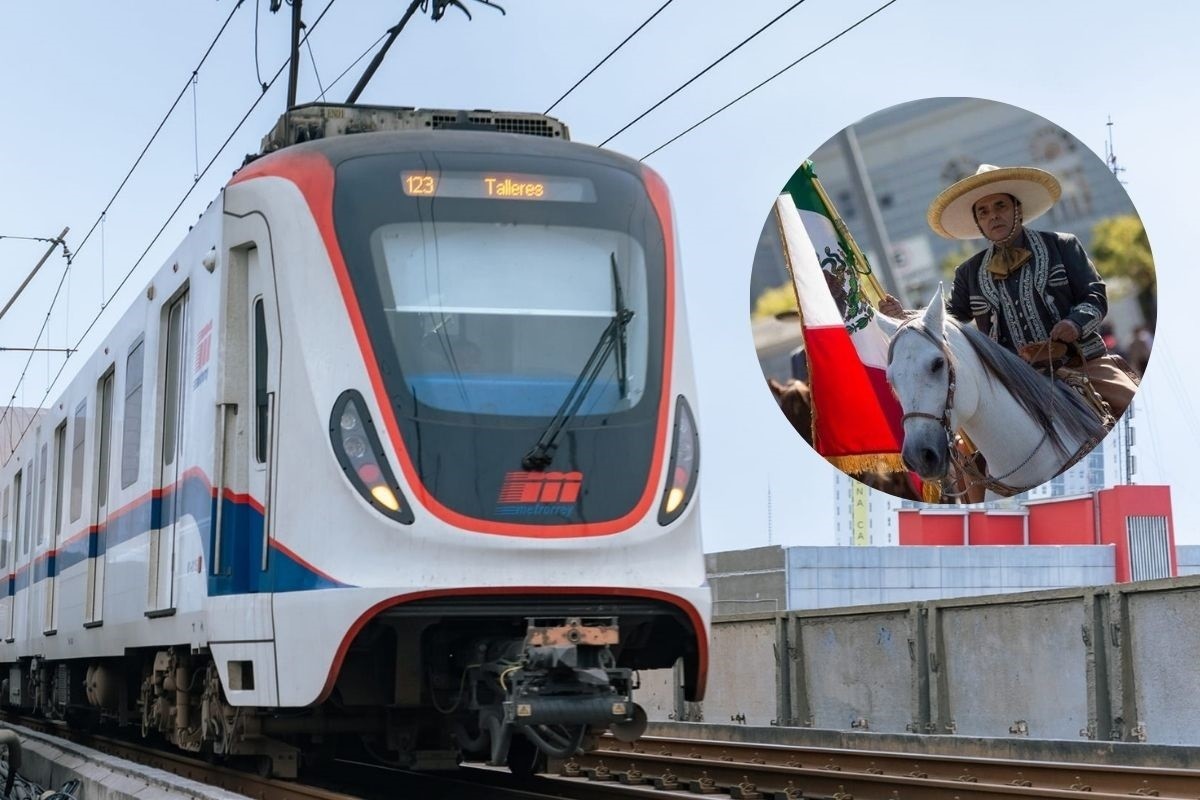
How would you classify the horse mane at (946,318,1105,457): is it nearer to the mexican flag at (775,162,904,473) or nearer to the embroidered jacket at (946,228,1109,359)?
the embroidered jacket at (946,228,1109,359)

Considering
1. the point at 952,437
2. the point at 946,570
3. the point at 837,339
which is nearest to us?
the point at 952,437

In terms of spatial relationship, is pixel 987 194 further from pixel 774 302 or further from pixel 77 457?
pixel 77 457

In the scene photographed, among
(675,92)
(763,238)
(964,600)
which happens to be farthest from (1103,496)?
(675,92)

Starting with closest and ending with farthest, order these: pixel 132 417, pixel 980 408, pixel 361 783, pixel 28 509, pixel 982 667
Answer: pixel 132 417
pixel 361 783
pixel 982 667
pixel 980 408
pixel 28 509

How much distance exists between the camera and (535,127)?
9914 mm

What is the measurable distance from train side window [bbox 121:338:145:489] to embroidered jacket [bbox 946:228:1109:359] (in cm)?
822

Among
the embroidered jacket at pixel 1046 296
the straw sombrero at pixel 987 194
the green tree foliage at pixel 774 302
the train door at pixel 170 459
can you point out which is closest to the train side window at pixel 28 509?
the train door at pixel 170 459

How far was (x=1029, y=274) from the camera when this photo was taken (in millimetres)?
16359

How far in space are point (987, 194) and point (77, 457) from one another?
8555mm

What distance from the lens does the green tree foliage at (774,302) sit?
19.8 meters

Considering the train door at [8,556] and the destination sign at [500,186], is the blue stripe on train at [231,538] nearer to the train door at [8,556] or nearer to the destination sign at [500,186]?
the destination sign at [500,186]

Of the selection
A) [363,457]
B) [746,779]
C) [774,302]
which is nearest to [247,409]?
[363,457]

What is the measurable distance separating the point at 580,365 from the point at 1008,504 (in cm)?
3223

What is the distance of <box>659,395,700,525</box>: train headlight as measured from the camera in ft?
28.3
